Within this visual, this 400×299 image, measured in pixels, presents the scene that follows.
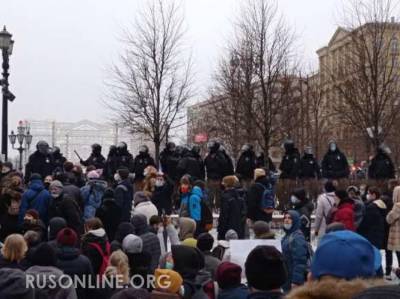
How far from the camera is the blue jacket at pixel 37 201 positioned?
10.2 metres

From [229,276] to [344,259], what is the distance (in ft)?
9.14

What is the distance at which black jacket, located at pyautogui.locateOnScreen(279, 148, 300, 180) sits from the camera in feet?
59.1

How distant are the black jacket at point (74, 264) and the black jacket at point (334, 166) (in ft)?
40.6

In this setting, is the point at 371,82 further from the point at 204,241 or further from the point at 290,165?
the point at 204,241

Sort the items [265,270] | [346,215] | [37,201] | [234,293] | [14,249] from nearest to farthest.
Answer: [265,270]
[234,293]
[14,249]
[37,201]
[346,215]

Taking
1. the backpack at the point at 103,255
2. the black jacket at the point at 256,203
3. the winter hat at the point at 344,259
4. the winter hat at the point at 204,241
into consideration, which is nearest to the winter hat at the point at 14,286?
the backpack at the point at 103,255

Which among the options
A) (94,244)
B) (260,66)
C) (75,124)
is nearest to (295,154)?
(260,66)

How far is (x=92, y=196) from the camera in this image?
11.6m

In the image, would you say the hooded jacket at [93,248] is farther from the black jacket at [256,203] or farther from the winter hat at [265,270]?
the black jacket at [256,203]

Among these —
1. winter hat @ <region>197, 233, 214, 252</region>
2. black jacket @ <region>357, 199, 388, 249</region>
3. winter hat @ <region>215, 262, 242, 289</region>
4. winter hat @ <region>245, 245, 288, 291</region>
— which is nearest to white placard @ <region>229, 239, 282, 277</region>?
winter hat @ <region>197, 233, 214, 252</region>

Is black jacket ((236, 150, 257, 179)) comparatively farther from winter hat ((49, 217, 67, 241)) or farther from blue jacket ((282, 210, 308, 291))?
winter hat ((49, 217, 67, 241))

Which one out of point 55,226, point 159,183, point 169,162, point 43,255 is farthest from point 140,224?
point 169,162

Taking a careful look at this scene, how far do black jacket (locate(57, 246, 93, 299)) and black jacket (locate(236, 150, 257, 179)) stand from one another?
11.7 metres

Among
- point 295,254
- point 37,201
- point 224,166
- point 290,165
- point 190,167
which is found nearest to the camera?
point 295,254
